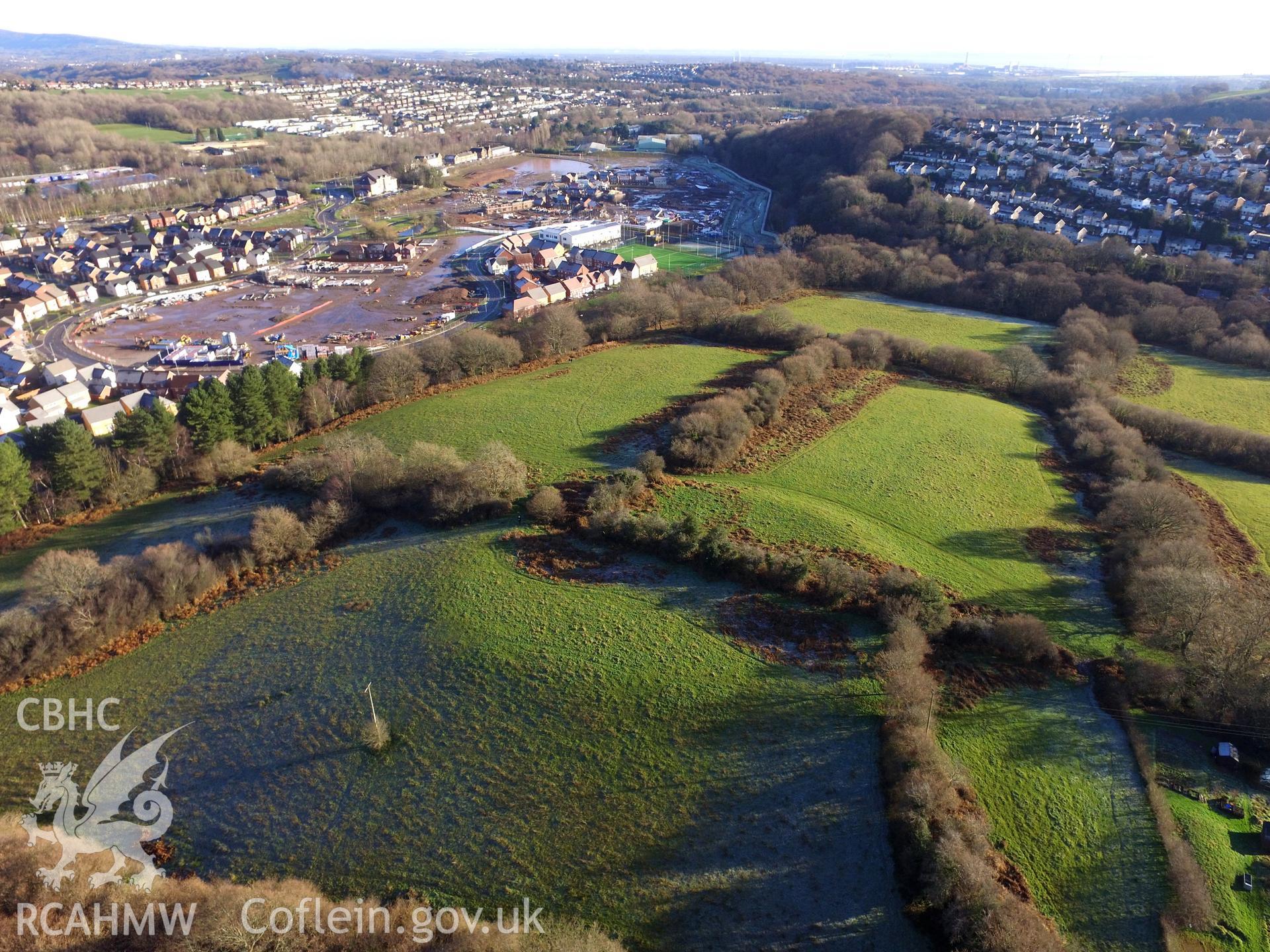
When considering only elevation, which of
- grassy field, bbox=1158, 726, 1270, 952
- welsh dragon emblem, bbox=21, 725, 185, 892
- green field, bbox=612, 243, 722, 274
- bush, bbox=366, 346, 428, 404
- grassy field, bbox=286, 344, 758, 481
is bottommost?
welsh dragon emblem, bbox=21, 725, 185, 892

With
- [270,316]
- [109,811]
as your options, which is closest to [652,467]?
[109,811]

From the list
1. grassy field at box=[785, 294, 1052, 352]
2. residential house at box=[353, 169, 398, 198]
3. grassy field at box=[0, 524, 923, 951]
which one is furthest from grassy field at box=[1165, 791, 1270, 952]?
residential house at box=[353, 169, 398, 198]

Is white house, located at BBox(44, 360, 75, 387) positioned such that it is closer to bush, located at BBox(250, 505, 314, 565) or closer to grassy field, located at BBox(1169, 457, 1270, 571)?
bush, located at BBox(250, 505, 314, 565)

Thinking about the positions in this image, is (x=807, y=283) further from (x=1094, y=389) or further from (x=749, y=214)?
(x=749, y=214)

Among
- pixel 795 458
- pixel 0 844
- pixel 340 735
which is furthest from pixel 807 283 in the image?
pixel 0 844

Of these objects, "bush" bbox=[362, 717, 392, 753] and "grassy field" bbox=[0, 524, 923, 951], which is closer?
"grassy field" bbox=[0, 524, 923, 951]

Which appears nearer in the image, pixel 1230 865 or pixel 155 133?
pixel 1230 865

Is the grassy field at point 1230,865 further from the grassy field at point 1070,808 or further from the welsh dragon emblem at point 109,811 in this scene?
the welsh dragon emblem at point 109,811

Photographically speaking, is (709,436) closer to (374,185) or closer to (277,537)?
(277,537)
